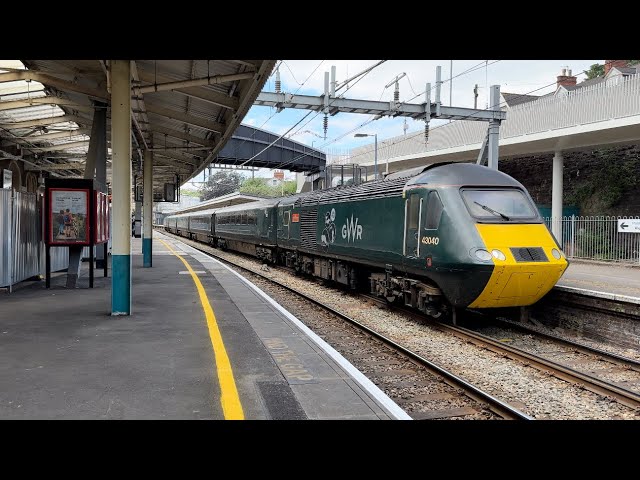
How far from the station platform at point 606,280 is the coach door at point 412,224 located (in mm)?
3301

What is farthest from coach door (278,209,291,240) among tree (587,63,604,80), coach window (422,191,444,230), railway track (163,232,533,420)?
tree (587,63,604,80)

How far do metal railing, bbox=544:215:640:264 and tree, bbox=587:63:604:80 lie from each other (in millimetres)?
21758

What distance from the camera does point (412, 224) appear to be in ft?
34.3

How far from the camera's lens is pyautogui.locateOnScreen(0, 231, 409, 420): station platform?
4.71m

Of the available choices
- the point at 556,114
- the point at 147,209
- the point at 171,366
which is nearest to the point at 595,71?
the point at 556,114

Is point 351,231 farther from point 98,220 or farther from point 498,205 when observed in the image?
point 98,220

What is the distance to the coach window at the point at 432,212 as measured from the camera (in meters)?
9.64

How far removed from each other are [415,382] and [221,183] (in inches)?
4022

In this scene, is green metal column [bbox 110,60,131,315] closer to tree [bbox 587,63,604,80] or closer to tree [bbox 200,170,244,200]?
tree [bbox 587,63,604,80]

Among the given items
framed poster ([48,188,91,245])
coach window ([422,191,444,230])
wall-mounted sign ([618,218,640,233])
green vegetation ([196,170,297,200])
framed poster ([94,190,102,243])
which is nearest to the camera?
coach window ([422,191,444,230])

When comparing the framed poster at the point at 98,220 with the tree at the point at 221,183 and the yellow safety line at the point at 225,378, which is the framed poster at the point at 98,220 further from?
the tree at the point at 221,183
